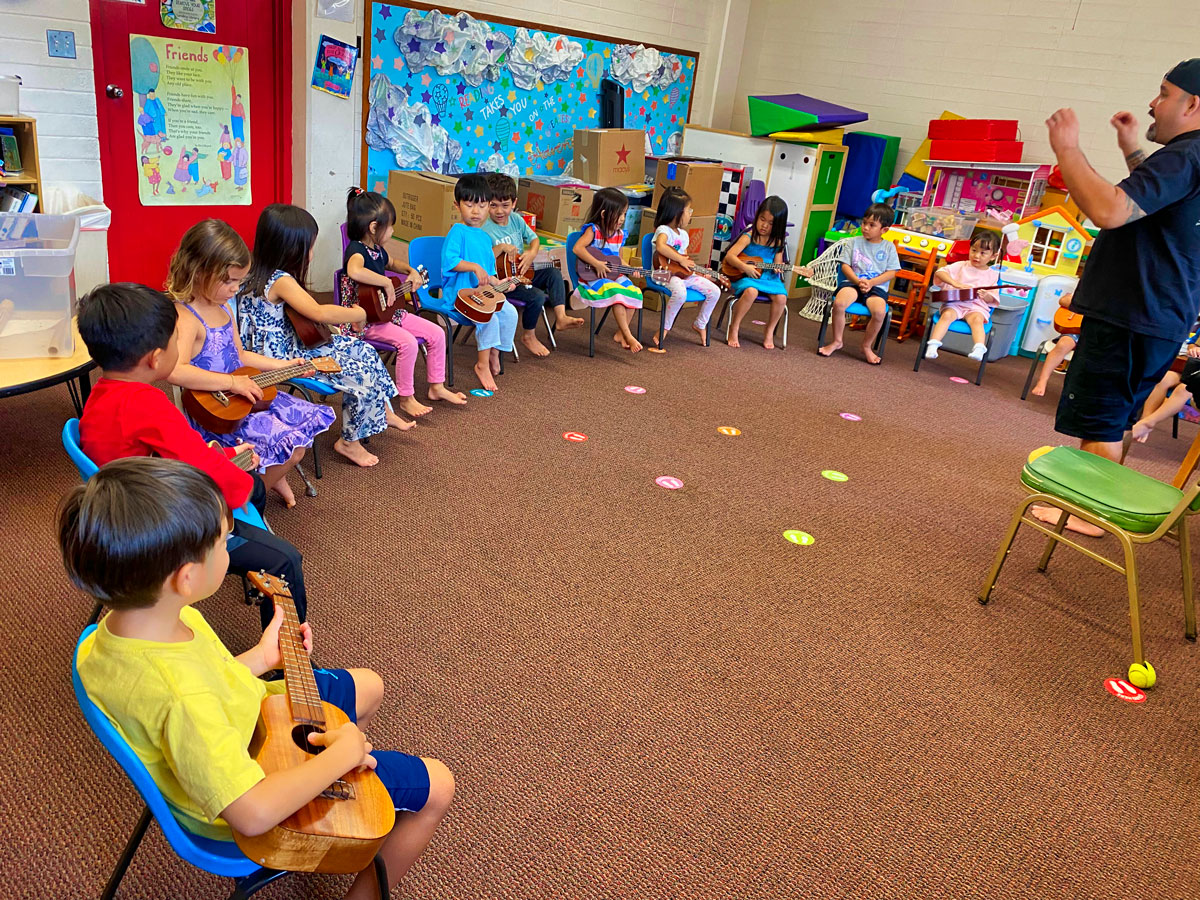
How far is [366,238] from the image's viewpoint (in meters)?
3.57

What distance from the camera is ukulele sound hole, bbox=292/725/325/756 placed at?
1315 mm

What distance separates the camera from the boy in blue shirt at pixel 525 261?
14.4 ft

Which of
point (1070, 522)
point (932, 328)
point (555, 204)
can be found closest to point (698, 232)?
point (555, 204)

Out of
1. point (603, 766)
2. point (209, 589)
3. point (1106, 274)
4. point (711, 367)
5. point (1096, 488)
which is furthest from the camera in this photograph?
point (711, 367)

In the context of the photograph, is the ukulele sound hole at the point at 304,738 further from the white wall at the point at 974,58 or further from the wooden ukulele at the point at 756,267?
the white wall at the point at 974,58

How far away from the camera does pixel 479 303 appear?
4.10 metres

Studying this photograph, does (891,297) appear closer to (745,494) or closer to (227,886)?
(745,494)

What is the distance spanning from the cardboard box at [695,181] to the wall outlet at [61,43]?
3428mm

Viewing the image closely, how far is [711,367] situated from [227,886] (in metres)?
3.91

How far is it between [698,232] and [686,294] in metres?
1.09

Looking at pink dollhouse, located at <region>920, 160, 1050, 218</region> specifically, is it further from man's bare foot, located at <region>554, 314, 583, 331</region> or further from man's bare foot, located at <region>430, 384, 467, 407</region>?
man's bare foot, located at <region>430, 384, 467, 407</region>

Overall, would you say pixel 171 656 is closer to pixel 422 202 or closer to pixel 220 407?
pixel 220 407

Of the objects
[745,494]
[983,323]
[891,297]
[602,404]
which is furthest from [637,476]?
[891,297]

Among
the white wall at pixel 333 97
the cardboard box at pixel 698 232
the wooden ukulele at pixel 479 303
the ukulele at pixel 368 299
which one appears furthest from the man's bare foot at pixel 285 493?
the cardboard box at pixel 698 232
